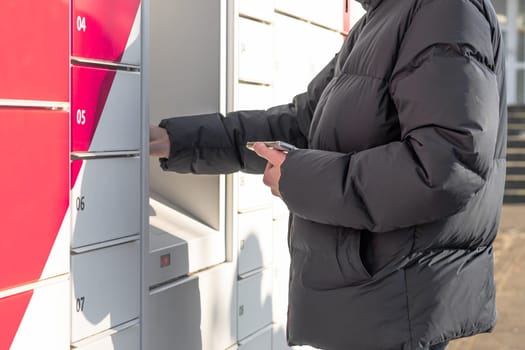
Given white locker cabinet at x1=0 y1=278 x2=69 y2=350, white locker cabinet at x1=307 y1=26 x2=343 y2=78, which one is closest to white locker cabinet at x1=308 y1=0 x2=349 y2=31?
white locker cabinet at x1=307 y1=26 x2=343 y2=78

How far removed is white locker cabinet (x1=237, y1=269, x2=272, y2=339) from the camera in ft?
9.14

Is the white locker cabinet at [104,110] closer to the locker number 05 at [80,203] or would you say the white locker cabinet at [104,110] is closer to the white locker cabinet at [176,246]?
the locker number 05 at [80,203]

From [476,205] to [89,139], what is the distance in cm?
83

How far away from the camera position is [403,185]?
168 cm

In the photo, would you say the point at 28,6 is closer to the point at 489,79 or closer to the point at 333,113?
the point at 333,113

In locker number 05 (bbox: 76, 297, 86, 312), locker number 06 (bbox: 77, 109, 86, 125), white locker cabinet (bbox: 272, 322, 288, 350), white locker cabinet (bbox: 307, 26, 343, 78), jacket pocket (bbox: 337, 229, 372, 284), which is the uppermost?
white locker cabinet (bbox: 307, 26, 343, 78)

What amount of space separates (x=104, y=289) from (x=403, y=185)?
29.0 inches

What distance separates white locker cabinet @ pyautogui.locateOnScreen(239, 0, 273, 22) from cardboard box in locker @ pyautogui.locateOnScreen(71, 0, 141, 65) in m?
0.65

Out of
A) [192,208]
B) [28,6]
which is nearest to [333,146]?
[28,6]

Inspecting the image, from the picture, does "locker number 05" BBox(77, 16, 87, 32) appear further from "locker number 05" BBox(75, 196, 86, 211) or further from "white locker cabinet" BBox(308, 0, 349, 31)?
"white locker cabinet" BBox(308, 0, 349, 31)

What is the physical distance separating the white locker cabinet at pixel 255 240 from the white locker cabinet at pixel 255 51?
0.44 meters

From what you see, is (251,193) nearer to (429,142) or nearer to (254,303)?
(254,303)

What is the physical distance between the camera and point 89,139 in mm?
1900

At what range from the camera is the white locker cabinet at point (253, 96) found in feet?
8.86
